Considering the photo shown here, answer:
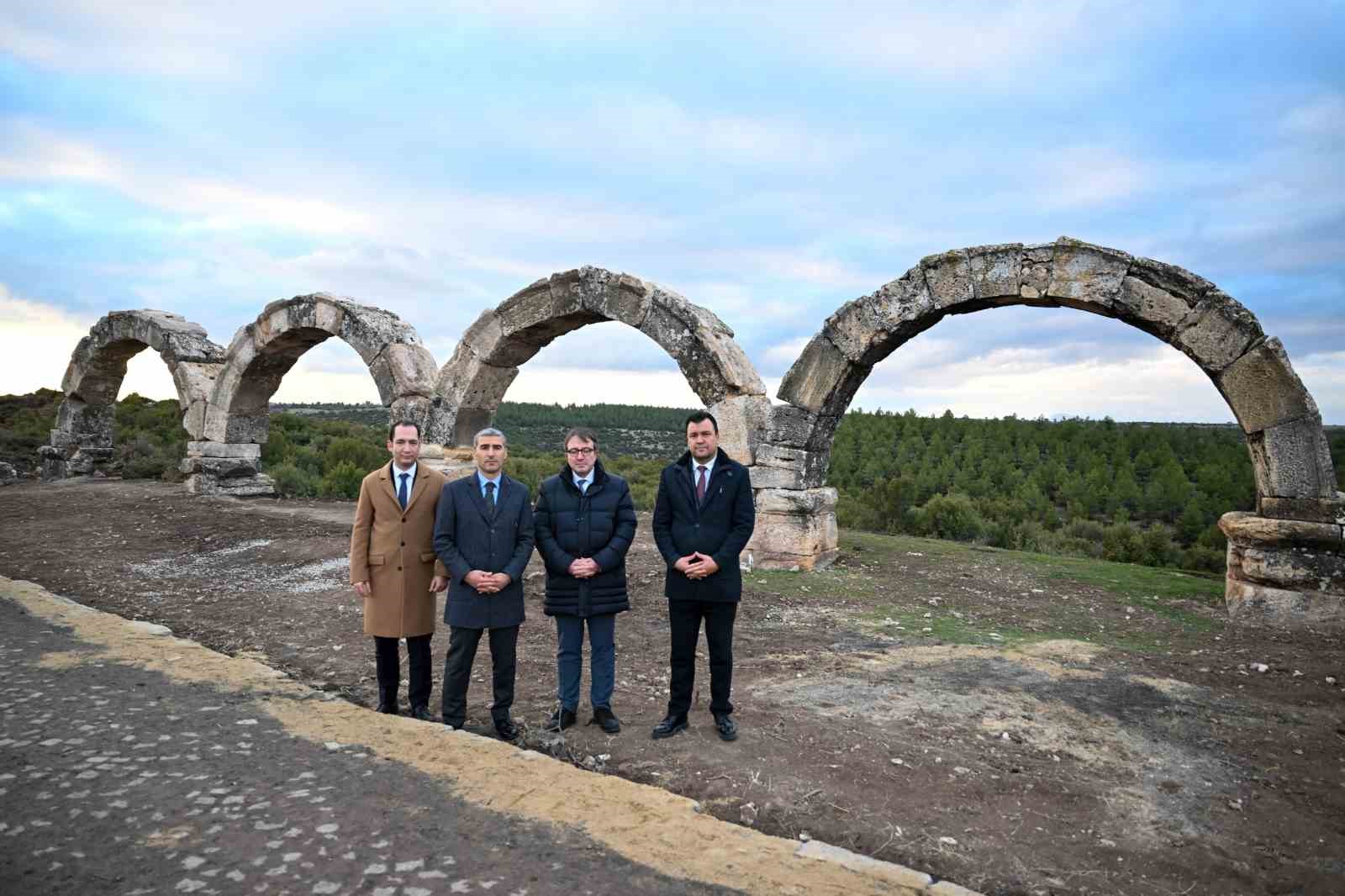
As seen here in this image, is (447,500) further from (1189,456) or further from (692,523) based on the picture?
(1189,456)

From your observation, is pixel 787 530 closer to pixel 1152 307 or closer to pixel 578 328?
pixel 578 328

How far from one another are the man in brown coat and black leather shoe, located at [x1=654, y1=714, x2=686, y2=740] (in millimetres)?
1276

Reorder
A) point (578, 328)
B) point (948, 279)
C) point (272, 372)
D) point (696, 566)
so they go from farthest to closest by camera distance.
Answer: point (272, 372) < point (578, 328) < point (948, 279) < point (696, 566)

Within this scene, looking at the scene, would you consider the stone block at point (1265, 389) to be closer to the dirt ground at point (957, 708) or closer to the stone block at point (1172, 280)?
the stone block at point (1172, 280)

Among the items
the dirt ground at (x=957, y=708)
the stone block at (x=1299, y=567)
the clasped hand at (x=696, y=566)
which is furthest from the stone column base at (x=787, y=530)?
the clasped hand at (x=696, y=566)

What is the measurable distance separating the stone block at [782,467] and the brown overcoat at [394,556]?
4.74 metres

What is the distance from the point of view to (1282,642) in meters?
6.51

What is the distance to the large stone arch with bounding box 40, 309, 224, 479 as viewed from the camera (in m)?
14.6

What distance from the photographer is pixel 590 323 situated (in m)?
10.2

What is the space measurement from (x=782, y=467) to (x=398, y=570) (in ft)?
16.5

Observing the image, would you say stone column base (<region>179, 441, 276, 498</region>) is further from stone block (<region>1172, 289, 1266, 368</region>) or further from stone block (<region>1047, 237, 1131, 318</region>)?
stone block (<region>1172, 289, 1266, 368</region>)

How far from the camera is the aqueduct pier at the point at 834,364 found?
705cm

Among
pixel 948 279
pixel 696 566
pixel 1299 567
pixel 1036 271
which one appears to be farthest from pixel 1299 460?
pixel 696 566

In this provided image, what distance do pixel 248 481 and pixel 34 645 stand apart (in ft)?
31.6
